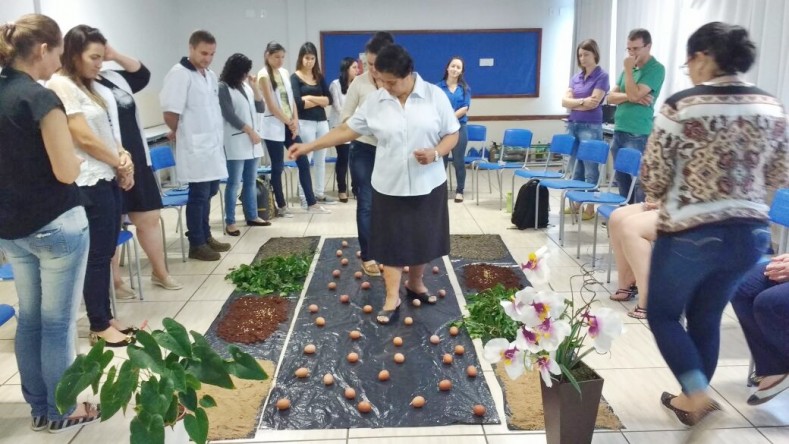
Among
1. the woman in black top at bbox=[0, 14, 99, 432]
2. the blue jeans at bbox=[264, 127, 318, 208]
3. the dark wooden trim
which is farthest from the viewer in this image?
the dark wooden trim

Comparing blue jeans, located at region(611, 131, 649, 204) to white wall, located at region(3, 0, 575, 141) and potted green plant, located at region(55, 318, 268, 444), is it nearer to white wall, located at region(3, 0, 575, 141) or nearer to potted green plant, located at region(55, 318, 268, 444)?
potted green plant, located at region(55, 318, 268, 444)

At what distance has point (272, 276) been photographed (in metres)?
3.96

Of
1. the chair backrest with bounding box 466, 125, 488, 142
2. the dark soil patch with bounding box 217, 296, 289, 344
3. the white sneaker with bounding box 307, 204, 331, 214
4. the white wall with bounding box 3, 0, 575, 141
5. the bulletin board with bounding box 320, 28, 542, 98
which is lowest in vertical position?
the dark soil patch with bounding box 217, 296, 289, 344

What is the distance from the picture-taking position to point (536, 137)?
→ 29.7ft

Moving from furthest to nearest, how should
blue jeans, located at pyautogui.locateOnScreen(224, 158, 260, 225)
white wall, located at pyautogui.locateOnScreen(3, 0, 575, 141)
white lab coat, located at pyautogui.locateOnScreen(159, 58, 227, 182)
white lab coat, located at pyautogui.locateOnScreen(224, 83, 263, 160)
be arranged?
white wall, located at pyautogui.locateOnScreen(3, 0, 575, 141), blue jeans, located at pyautogui.locateOnScreen(224, 158, 260, 225), white lab coat, located at pyautogui.locateOnScreen(224, 83, 263, 160), white lab coat, located at pyautogui.locateOnScreen(159, 58, 227, 182)

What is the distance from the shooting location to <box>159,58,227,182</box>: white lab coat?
13.0ft

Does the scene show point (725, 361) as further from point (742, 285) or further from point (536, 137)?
point (536, 137)

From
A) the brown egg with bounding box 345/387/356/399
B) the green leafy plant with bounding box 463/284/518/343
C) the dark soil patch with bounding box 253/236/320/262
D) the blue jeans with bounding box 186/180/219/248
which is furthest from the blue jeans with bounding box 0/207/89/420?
the dark soil patch with bounding box 253/236/320/262

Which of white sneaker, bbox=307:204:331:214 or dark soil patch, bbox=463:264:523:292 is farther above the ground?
white sneaker, bbox=307:204:331:214

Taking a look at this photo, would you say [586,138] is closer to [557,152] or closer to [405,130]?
[557,152]

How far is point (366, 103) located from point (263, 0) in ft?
21.0

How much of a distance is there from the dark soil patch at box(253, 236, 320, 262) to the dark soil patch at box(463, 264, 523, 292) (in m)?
1.28

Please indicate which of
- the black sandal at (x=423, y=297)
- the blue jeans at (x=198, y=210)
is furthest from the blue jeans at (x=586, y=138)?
the blue jeans at (x=198, y=210)

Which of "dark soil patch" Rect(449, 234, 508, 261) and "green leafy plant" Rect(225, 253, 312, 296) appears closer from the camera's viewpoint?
"green leafy plant" Rect(225, 253, 312, 296)
